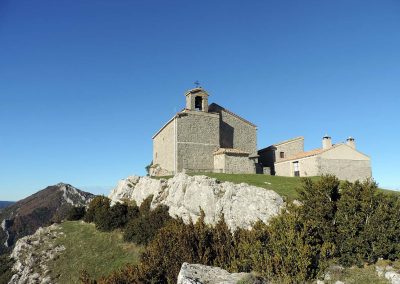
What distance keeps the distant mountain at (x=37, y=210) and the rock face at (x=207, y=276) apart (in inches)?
3424

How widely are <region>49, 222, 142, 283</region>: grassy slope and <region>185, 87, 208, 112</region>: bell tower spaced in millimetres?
19060

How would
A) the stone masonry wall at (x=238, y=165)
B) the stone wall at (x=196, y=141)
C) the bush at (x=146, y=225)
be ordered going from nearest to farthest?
1. the bush at (x=146, y=225)
2. the stone masonry wall at (x=238, y=165)
3. the stone wall at (x=196, y=141)

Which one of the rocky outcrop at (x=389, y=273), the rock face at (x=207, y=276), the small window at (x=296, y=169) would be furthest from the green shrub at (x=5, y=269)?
the small window at (x=296, y=169)

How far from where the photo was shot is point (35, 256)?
3036 centimetres

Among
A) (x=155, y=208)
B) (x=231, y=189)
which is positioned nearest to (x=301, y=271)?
(x=231, y=189)

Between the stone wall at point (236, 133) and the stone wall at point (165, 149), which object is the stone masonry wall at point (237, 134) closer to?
the stone wall at point (236, 133)

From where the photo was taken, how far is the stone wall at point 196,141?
131ft

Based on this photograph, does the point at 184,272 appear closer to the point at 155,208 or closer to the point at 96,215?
the point at 155,208

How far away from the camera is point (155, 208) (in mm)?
30000

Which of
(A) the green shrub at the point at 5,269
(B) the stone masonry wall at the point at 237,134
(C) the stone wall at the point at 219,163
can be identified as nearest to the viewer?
(A) the green shrub at the point at 5,269

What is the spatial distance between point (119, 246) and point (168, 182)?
25.0 feet

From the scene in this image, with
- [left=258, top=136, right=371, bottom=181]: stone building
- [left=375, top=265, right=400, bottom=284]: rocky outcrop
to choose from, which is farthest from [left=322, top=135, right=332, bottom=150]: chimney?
[left=375, top=265, right=400, bottom=284]: rocky outcrop

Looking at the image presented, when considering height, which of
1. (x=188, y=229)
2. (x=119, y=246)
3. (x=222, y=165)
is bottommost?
(x=119, y=246)

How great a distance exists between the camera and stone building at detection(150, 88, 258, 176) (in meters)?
39.5
